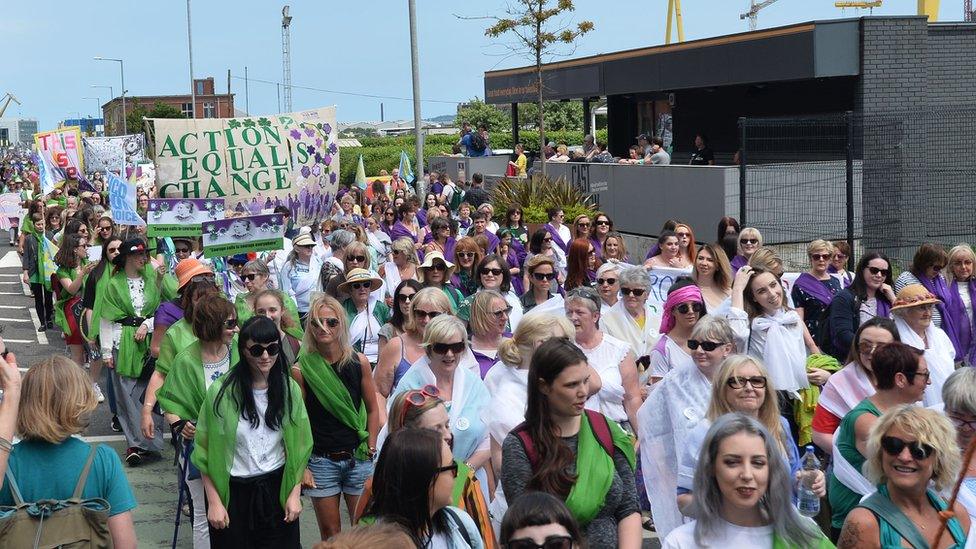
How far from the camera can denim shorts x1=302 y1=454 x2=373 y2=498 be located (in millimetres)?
6555

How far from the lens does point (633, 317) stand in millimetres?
8312

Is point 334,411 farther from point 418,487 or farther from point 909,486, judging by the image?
point 909,486

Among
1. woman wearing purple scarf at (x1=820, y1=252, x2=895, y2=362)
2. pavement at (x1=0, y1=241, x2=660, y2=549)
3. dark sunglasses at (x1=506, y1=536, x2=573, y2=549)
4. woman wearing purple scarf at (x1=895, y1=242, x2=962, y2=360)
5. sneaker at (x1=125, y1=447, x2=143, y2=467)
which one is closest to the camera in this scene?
dark sunglasses at (x1=506, y1=536, x2=573, y2=549)

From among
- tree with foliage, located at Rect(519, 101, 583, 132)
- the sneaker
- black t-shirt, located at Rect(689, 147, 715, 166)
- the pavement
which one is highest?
tree with foliage, located at Rect(519, 101, 583, 132)

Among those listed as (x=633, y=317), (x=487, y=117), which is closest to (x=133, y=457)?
(x=633, y=317)

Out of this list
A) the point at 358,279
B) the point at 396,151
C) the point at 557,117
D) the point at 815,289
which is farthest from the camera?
the point at 557,117

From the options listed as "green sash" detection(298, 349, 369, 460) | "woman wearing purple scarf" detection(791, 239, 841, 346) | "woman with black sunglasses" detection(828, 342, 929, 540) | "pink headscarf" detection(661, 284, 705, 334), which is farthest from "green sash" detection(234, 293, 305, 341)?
"woman with black sunglasses" detection(828, 342, 929, 540)

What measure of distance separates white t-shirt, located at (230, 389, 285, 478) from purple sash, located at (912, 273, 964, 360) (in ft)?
17.5

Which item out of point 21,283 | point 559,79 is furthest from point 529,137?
point 21,283

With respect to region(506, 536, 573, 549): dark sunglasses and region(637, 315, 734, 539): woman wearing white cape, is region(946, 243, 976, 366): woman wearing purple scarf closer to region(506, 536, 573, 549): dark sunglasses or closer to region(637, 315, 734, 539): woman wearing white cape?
region(637, 315, 734, 539): woman wearing white cape

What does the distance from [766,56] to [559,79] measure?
953 cm

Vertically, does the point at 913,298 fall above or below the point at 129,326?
above

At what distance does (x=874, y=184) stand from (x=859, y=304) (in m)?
8.28

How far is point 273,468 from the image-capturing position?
5.93m
